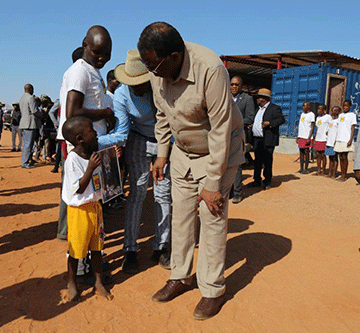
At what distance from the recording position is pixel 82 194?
9.05 ft

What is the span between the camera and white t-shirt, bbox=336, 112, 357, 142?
8.55m

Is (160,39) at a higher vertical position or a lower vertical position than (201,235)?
higher

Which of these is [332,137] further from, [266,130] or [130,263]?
[130,263]

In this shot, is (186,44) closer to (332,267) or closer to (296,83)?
(332,267)

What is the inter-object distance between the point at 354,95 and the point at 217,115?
13299 mm

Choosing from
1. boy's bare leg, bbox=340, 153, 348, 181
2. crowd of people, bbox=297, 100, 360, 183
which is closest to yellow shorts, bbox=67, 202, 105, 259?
crowd of people, bbox=297, 100, 360, 183

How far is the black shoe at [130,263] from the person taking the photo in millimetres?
3436

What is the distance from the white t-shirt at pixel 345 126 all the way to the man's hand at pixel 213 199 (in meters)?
7.02

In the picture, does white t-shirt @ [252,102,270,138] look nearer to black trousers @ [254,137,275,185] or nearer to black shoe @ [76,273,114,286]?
black trousers @ [254,137,275,185]

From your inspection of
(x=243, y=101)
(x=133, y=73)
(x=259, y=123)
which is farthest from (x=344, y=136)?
(x=133, y=73)

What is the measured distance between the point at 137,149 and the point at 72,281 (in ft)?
4.24

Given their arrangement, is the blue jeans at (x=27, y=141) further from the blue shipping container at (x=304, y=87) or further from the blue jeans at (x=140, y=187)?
the blue shipping container at (x=304, y=87)

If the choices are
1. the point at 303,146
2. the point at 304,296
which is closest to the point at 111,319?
the point at 304,296

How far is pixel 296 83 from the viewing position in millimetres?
13648
